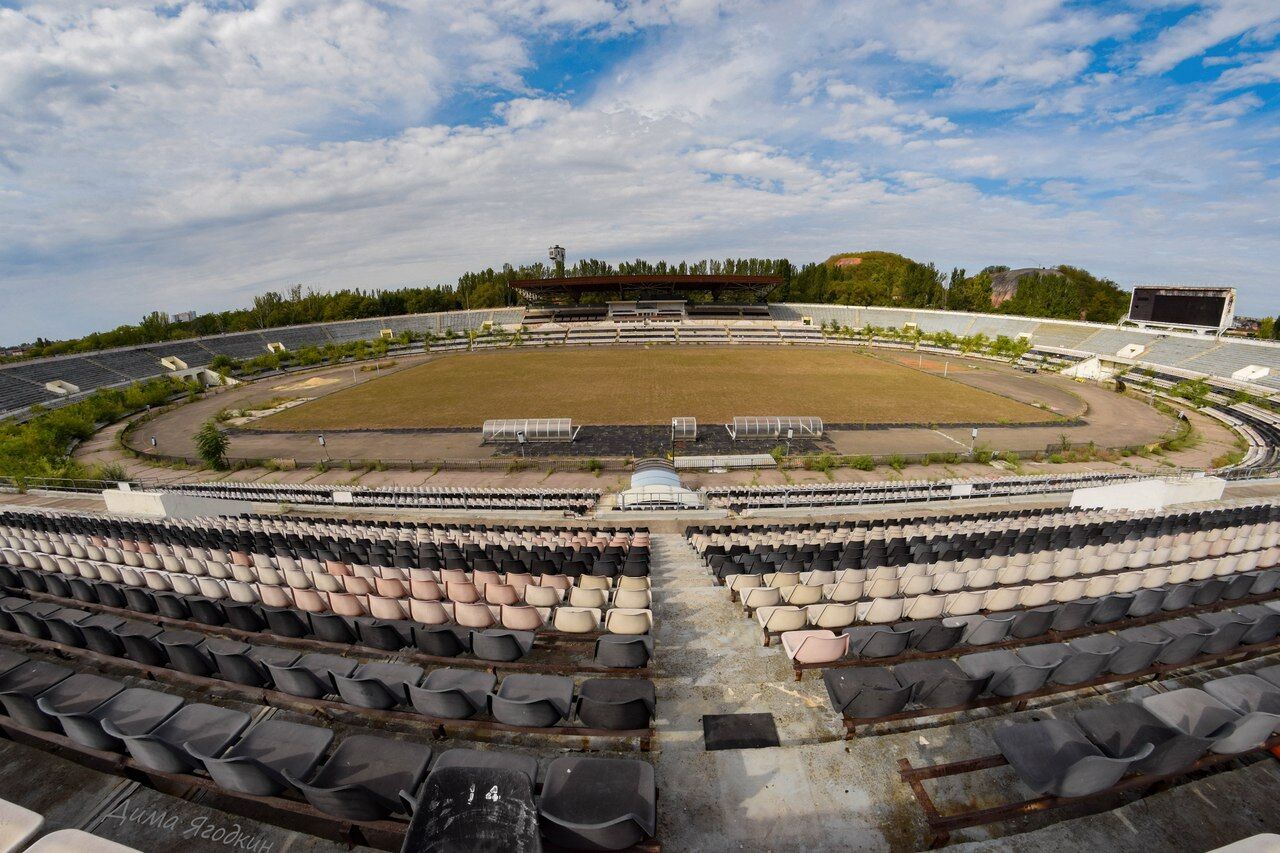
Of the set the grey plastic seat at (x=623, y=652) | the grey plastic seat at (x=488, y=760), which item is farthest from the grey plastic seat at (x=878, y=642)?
the grey plastic seat at (x=488, y=760)

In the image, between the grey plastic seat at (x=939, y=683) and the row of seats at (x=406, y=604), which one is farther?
the row of seats at (x=406, y=604)

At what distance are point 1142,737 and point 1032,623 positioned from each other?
214 cm

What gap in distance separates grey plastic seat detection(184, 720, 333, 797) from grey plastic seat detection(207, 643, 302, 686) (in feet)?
3.39

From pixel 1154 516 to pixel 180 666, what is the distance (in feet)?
72.0

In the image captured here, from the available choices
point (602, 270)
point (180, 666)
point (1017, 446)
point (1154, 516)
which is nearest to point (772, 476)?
point (1154, 516)

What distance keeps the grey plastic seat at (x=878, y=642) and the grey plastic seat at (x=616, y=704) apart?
2.72 meters

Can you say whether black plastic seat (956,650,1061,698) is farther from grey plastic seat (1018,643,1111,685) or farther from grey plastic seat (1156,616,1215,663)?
grey plastic seat (1156,616,1215,663)

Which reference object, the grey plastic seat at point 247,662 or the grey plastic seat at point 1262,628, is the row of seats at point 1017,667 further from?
the grey plastic seat at point 247,662

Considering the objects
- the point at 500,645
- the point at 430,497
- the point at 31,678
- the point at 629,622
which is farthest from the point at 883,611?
the point at 430,497

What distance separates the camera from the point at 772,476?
26.7 metres

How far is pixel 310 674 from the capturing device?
548 cm

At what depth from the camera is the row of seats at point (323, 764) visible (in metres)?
3.71

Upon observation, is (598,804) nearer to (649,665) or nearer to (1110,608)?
(649,665)

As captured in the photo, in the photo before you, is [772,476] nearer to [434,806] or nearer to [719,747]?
[719,747]
